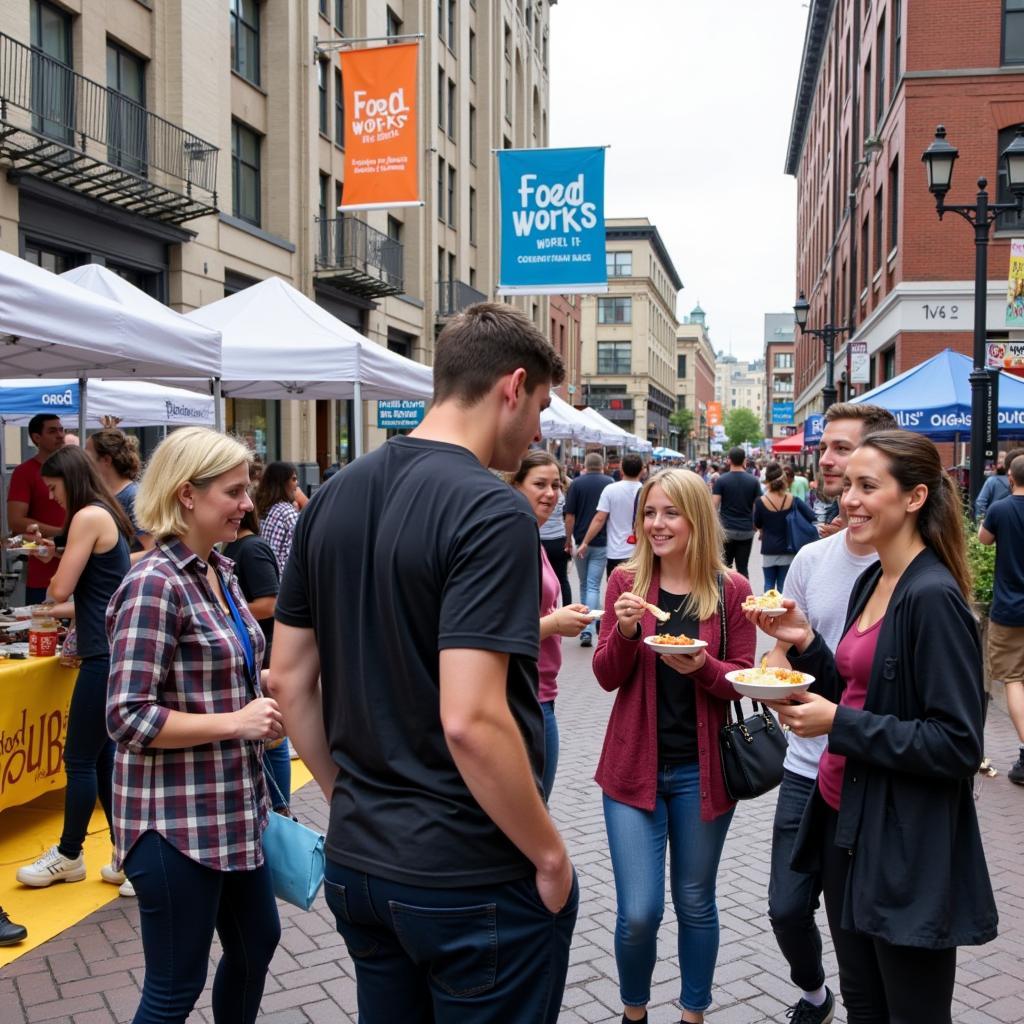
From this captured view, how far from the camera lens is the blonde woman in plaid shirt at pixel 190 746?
2.76 meters

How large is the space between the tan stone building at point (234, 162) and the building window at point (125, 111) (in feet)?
0.11

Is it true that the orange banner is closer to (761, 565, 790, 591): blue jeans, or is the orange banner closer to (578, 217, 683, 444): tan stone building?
Result: (761, 565, 790, 591): blue jeans

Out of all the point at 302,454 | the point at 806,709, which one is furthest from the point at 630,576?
the point at 302,454

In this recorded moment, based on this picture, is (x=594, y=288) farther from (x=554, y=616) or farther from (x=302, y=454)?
(x=302, y=454)

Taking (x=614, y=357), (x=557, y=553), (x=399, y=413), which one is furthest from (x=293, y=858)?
(x=614, y=357)

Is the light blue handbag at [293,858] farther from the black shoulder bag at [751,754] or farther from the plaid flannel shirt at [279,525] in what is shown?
the plaid flannel shirt at [279,525]

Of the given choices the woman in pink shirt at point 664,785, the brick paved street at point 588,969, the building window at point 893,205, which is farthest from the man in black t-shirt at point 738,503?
the building window at point 893,205

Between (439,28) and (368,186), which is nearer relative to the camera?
(368,186)

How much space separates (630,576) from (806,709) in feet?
4.34

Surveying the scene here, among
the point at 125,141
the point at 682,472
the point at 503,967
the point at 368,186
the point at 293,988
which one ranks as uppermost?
the point at 125,141

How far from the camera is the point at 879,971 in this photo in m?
2.73

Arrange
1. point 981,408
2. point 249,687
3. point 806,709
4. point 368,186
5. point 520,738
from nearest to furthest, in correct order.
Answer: point 520,738
point 806,709
point 249,687
point 981,408
point 368,186

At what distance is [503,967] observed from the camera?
6.37 feet

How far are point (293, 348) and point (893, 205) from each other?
772 inches
